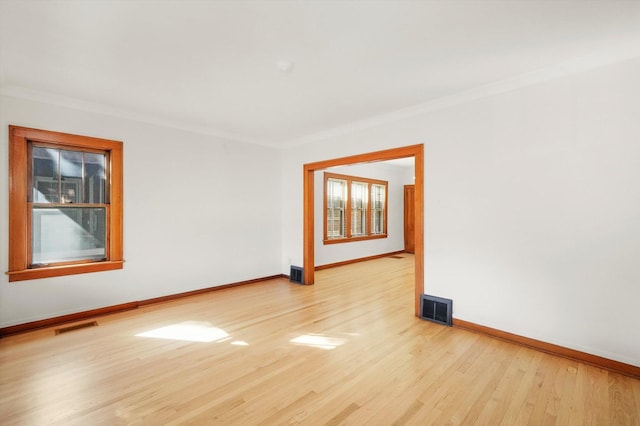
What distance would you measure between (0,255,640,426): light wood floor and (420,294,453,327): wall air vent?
0.11 metres

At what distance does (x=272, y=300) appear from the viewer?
446 centimetres

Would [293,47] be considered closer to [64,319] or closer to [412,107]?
[412,107]

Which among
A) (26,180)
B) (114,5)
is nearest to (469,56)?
(114,5)

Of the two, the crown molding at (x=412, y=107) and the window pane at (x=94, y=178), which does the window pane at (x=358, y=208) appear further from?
the window pane at (x=94, y=178)

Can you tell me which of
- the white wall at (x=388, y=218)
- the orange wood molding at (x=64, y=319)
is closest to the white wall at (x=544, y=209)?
the white wall at (x=388, y=218)

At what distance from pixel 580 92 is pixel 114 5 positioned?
378 cm

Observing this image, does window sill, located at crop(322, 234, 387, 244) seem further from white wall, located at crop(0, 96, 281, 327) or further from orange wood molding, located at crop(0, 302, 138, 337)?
orange wood molding, located at crop(0, 302, 138, 337)

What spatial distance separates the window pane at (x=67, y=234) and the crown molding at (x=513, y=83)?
12.4 ft

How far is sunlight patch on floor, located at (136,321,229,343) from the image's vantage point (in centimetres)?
314

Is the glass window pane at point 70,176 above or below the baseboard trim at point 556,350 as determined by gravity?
above

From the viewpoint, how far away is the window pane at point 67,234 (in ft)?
11.6

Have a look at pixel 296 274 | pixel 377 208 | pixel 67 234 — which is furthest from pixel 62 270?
pixel 377 208

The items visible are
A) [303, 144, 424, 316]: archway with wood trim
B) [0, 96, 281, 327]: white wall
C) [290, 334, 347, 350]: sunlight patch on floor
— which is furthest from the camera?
[303, 144, 424, 316]: archway with wood trim

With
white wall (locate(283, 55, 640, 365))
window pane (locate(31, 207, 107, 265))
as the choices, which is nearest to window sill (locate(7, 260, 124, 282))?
window pane (locate(31, 207, 107, 265))
